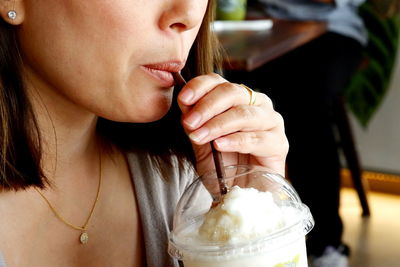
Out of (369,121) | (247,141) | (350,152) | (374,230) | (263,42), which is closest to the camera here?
(247,141)

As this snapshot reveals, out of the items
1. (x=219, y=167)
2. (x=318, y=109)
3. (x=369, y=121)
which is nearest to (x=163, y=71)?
(x=219, y=167)

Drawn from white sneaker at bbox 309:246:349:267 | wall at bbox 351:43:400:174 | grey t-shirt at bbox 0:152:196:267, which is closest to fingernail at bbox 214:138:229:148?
grey t-shirt at bbox 0:152:196:267

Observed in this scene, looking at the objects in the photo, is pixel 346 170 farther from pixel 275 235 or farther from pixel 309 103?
pixel 275 235

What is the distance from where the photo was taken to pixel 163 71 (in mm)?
915

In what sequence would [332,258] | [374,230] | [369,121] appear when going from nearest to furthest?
[332,258] → [374,230] → [369,121]

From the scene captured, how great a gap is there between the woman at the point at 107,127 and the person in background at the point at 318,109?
1699 mm

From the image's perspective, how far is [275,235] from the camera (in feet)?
2.60

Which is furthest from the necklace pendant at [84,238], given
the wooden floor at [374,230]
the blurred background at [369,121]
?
the wooden floor at [374,230]

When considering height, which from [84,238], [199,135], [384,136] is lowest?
[384,136]

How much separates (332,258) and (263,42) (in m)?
1.05

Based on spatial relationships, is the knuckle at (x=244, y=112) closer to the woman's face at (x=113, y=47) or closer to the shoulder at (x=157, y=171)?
the woman's face at (x=113, y=47)

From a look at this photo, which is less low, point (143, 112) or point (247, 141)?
point (143, 112)

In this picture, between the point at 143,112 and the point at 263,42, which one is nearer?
the point at 143,112

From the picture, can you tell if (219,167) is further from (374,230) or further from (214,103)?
(374,230)
